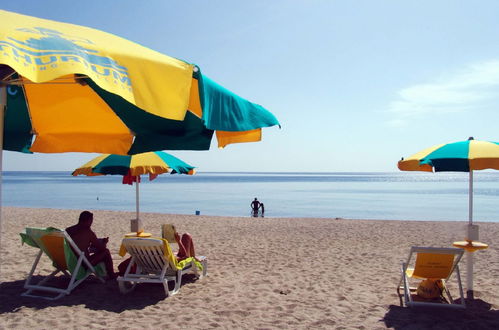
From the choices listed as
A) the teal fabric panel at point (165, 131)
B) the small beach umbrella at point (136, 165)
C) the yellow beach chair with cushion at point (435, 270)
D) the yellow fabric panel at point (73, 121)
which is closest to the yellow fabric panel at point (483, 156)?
the yellow beach chair with cushion at point (435, 270)

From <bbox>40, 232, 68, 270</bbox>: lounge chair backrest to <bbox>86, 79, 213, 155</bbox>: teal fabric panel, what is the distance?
2.43 m

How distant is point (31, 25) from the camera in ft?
7.57

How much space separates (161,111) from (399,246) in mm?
8268

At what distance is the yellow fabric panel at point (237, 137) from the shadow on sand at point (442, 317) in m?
2.29

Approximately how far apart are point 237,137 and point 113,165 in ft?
11.8

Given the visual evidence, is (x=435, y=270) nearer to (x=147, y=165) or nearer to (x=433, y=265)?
(x=433, y=265)

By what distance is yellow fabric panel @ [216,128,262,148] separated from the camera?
3156 mm

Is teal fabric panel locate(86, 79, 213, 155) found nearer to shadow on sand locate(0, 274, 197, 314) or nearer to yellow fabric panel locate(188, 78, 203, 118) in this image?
yellow fabric panel locate(188, 78, 203, 118)

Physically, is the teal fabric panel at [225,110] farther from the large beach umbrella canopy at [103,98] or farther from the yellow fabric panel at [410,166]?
the yellow fabric panel at [410,166]

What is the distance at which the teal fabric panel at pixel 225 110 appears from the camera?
2.49 meters

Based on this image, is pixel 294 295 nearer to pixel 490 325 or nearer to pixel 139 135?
pixel 490 325

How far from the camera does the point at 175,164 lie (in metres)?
6.49

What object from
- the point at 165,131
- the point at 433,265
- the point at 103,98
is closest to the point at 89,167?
the point at 165,131

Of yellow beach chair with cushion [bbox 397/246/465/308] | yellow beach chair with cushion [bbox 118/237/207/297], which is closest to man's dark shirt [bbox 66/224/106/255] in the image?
yellow beach chair with cushion [bbox 118/237/207/297]
